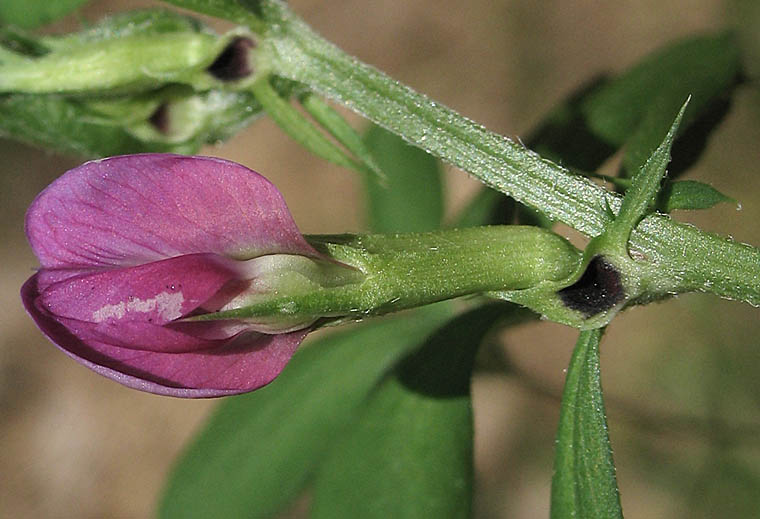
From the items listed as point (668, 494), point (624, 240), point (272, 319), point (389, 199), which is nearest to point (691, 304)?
point (668, 494)

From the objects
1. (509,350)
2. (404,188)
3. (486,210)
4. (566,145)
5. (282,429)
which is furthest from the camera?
(509,350)

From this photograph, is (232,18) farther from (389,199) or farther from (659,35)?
(659,35)

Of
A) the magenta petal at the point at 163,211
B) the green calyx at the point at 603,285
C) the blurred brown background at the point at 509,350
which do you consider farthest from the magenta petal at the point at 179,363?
the blurred brown background at the point at 509,350

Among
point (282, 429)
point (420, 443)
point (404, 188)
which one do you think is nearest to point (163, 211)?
point (420, 443)

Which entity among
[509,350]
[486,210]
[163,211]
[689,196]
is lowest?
[163,211]

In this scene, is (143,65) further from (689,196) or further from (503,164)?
(689,196)

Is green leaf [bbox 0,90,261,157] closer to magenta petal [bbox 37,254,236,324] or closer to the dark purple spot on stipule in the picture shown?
the dark purple spot on stipule
